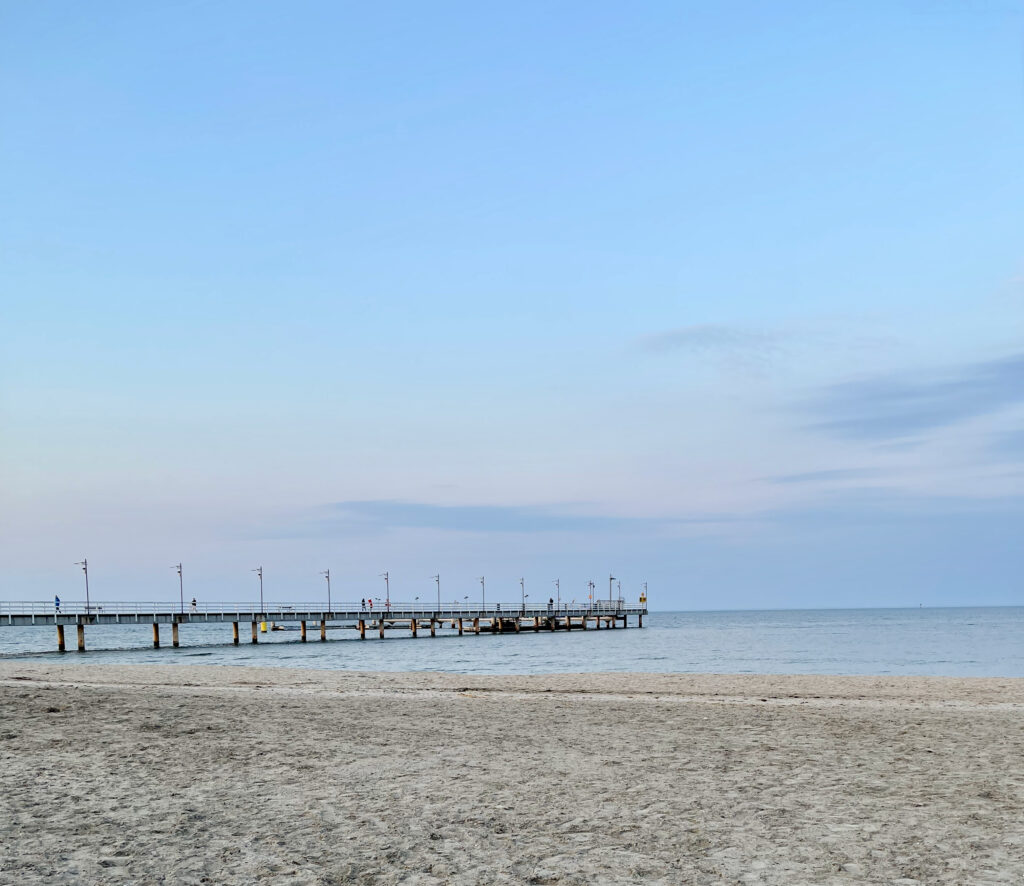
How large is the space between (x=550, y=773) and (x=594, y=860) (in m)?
3.93

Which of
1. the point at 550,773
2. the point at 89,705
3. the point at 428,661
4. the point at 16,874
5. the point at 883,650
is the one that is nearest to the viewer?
the point at 16,874

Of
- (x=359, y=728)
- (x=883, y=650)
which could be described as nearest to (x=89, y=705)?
(x=359, y=728)

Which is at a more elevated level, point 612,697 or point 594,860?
point 594,860

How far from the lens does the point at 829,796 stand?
987 cm

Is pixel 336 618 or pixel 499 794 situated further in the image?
pixel 336 618

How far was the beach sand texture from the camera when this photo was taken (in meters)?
7.29

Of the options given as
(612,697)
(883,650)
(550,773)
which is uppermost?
(550,773)

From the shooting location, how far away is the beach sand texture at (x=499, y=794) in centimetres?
729

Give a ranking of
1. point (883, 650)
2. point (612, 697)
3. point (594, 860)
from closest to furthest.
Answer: point (594, 860), point (612, 697), point (883, 650)

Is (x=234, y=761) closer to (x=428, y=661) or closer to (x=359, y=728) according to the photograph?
(x=359, y=728)

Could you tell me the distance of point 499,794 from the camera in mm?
10047

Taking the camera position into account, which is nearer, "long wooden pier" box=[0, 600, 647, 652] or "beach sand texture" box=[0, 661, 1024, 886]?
"beach sand texture" box=[0, 661, 1024, 886]

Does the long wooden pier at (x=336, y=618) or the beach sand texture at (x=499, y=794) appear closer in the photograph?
the beach sand texture at (x=499, y=794)

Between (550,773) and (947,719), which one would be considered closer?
(550,773)
